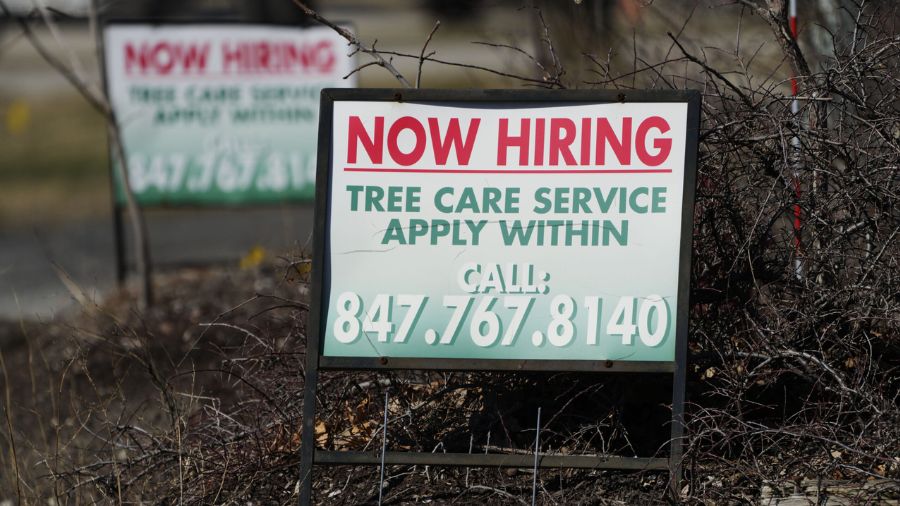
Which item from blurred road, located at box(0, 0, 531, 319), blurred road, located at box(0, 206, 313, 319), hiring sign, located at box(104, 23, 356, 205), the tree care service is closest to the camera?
the tree care service

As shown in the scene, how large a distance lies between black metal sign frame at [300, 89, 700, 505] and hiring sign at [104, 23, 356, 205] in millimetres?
5120

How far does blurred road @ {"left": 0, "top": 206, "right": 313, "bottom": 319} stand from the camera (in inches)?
394

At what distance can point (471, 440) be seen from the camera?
14.2 ft

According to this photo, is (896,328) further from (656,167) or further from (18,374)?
(18,374)

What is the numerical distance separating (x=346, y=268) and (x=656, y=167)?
1.21 m

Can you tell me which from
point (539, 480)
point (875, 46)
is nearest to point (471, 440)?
point (539, 480)

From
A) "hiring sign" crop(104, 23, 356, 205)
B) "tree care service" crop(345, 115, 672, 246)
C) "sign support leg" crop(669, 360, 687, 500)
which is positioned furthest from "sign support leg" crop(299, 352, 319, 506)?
"hiring sign" crop(104, 23, 356, 205)

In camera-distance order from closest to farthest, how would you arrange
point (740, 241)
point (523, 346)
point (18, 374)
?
point (523, 346)
point (740, 241)
point (18, 374)

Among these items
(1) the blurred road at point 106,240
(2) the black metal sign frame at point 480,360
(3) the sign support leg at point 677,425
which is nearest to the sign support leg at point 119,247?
(1) the blurred road at point 106,240

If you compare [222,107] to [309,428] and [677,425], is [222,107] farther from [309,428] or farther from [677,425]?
[677,425]

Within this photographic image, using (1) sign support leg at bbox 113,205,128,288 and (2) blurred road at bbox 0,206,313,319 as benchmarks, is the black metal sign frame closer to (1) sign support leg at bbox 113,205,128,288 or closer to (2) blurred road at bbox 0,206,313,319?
(2) blurred road at bbox 0,206,313,319

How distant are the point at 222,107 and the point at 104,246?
13.2ft

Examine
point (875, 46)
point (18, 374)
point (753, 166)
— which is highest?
point (875, 46)

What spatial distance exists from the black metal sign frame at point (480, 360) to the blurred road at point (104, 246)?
5.05 m
